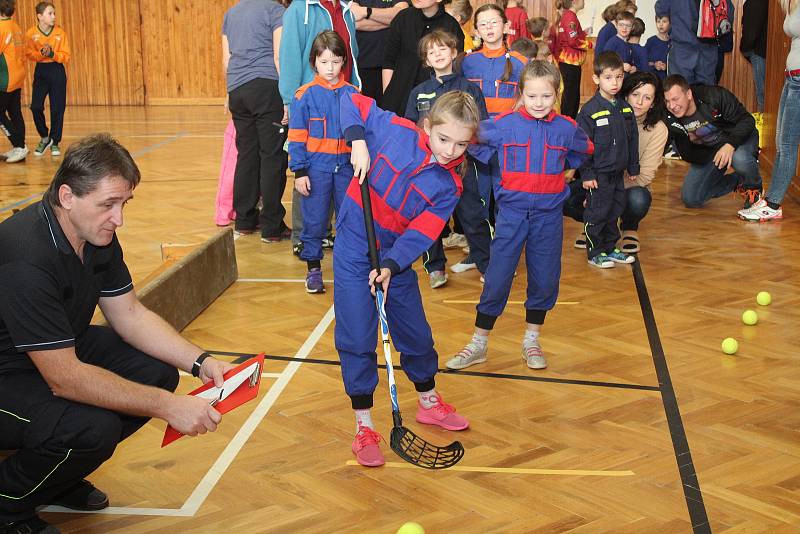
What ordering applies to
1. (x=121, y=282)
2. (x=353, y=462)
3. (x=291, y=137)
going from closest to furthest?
1. (x=121, y=282)
2. (x=353, y=462)
3. (x=291, y=137)

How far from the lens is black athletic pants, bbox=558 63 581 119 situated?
34.0 feet

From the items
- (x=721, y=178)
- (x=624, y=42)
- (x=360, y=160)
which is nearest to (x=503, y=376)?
(x=360, y=160)

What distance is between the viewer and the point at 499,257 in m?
3.89

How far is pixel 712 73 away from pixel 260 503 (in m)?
7.39

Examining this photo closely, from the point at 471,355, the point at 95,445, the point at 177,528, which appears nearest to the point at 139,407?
the point at 95,445

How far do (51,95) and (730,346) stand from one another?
7795 mm

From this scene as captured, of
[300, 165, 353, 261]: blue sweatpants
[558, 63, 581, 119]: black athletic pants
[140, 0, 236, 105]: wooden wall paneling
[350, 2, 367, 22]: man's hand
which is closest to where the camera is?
[300, 165, 353, 261]: blue sweatpants

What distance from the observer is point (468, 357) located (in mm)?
3859

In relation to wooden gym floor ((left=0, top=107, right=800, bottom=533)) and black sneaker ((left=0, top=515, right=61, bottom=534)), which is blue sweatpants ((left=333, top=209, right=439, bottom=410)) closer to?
wooden gym floor ((left=0, top=107, right=800, bottom=533))

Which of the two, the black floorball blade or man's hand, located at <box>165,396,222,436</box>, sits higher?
man's hand, located at <box>165,396,222,436</box>

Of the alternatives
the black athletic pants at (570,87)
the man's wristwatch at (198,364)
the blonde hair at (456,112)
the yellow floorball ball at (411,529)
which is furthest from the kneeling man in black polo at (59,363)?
the black athletic pants at (570,87)

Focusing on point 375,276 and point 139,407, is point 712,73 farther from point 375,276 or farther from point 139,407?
point 139,407

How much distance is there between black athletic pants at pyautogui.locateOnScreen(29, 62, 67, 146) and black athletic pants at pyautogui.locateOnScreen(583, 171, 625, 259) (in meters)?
6.11

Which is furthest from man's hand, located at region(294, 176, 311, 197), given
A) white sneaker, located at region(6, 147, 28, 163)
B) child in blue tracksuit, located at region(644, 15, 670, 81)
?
child in blue tracksuit, located at region(644, 15, 670, 81)
